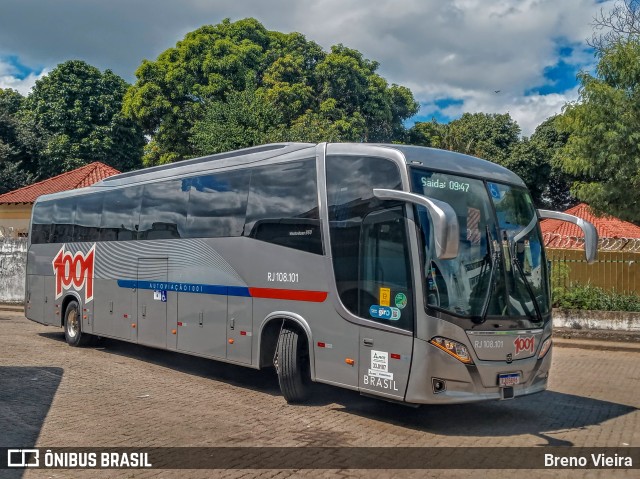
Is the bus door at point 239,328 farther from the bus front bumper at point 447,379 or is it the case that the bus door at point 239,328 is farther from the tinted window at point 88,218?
the tinted window at point 88,218

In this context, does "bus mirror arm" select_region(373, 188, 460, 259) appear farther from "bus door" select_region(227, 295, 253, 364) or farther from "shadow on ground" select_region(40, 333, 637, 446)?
"bus door" select_region(227, 295, 253, 364)

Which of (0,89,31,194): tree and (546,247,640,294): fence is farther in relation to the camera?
(0,89,31,194): tree

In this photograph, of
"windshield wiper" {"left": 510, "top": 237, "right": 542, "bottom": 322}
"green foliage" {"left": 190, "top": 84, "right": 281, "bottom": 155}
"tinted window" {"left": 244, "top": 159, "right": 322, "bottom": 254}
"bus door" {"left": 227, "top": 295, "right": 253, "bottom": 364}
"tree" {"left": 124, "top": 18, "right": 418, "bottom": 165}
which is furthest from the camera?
"tree" {"left": 124, "top": 18, "right": 418, "bottom": 165}

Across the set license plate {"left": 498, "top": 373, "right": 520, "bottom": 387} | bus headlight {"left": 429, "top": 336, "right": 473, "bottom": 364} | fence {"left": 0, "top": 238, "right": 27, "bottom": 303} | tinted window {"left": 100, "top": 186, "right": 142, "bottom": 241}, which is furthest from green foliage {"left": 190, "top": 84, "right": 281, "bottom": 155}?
bus headlight {"left": 429, "top": 336, "right": 473, "bottom": 364}

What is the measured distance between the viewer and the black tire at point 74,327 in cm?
1594

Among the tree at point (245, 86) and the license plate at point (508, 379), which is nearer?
the license plate at point (508, 379)

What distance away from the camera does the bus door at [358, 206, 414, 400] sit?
8.29 m

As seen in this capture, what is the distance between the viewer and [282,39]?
46.7 metres

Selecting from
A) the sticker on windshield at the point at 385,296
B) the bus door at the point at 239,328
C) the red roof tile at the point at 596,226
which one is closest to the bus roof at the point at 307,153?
the sticker on windshield at the point at 385,296

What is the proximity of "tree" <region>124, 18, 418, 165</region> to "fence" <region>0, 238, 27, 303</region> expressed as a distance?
13400 mm

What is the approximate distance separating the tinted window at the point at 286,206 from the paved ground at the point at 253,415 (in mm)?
2432

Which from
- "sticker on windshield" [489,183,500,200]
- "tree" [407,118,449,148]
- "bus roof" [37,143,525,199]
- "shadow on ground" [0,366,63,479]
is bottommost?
"shadow on ground" [0,366,63,479]

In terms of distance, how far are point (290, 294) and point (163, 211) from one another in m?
4.17

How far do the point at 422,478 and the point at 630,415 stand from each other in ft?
14.9
